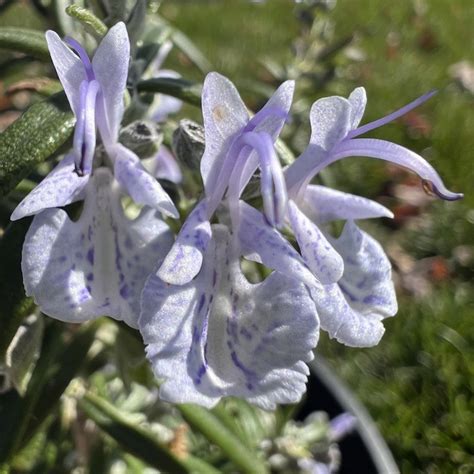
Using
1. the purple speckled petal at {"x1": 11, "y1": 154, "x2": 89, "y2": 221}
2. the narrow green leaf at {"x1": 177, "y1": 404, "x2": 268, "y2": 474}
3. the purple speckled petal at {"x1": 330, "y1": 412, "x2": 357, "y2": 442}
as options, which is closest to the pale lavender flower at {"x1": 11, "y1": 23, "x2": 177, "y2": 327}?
the purple speckled petal at {"x1": 11, "y1": 154, "x2": 89, "y2": 221}

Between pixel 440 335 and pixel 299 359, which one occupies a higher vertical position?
pixel 299 359

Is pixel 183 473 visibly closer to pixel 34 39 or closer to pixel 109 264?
pixel 109 264

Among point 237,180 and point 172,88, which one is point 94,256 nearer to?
point 237,180

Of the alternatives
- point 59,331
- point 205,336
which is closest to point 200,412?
point 59,331

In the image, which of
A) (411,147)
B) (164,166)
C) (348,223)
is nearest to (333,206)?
(348,223)

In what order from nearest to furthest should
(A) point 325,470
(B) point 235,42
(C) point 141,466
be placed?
(C) point 141,466 → (A) point 325,470 → (B) point 235,42

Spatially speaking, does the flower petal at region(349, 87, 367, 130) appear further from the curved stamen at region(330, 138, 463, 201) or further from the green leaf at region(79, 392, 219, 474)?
the green leaf at region(79, 392, 219, 474)

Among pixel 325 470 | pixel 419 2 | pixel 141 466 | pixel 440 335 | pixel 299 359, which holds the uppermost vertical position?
pixel 299 359
